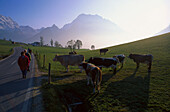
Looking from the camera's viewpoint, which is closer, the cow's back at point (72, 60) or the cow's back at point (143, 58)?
the cow's back at point (143, 58)

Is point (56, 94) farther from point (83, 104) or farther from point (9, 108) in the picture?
point (9, 108)

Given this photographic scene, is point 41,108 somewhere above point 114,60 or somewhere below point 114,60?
below

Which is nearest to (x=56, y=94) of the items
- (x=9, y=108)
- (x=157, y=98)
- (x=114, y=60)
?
(x=9, y=108)

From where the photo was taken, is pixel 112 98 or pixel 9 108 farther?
pixel 112 98

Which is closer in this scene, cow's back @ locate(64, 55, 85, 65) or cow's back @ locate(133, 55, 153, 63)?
cow's back @ locate(133, 55, 153, 63)

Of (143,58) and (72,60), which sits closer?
(72,60)

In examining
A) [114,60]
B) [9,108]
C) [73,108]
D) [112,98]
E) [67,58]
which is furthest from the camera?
[67,58]

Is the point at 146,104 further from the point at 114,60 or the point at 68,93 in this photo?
the point at 114,60

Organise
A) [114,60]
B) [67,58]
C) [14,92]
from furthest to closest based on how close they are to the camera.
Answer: [67,58] < [114,60] < [14,92]

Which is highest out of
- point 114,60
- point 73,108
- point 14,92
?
point 114,60

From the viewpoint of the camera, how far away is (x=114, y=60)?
11789 millimetres

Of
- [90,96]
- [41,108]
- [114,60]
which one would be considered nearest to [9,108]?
[41,108]

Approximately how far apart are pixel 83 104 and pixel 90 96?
0.94 meters

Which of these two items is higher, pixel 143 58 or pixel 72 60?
pixel 143 58
